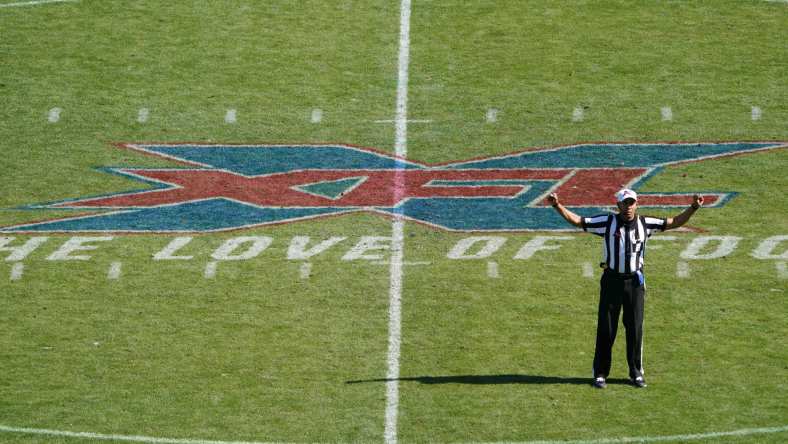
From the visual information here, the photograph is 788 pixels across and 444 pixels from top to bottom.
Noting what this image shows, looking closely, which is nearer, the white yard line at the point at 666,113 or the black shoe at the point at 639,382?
the black shoe at the point at 639,382

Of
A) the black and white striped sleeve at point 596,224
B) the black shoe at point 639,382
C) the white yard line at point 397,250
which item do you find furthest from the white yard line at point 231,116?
the black shoe at point 639,382

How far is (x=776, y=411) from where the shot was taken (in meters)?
21.4

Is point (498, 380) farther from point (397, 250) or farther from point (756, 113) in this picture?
point (756, 113)

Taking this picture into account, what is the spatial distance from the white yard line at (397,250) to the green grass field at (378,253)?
95mm

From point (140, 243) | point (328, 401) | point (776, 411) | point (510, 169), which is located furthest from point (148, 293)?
point (776, 411)

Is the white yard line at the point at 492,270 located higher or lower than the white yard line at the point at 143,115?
lower

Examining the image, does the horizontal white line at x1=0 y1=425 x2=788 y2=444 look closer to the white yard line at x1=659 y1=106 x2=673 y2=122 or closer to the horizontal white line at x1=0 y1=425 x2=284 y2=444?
the horizontal white line at x1=0 y1=425 x2=284 y2=444

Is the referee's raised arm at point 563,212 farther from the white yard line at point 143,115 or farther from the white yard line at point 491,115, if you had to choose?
the white yard line at point 143,115

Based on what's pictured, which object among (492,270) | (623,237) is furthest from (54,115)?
(623,237)

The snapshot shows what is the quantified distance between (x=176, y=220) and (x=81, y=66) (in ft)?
17.7

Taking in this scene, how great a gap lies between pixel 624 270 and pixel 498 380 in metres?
1.97

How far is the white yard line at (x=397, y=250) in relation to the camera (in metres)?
21.9

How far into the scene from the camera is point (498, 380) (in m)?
22.4

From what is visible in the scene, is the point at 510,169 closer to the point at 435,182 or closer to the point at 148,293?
the point at 435,182
